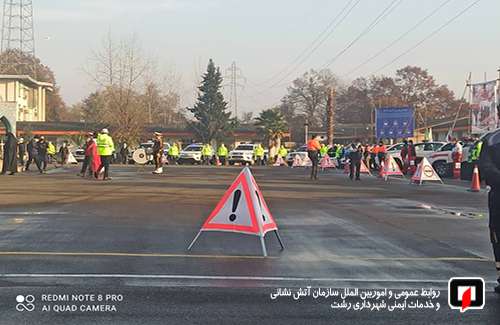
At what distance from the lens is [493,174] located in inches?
262

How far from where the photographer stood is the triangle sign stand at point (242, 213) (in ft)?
29.3

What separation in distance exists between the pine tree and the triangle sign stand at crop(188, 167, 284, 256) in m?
69.1

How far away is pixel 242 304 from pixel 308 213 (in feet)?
25.6

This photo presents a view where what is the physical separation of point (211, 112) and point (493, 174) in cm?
7324

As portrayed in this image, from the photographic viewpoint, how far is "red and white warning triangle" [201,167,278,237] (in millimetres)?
8945

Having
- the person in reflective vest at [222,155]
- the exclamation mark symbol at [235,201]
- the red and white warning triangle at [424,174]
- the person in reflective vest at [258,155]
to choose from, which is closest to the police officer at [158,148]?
the red and white warning triangle at [424,174]

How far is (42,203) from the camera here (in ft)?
49.2

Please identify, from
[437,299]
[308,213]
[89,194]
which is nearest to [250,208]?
[437,299]

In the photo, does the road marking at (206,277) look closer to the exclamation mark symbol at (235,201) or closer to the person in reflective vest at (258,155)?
the exclamation mark symbol at (235,201)

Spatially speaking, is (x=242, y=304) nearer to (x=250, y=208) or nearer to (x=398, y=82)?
(x=250, y=208)

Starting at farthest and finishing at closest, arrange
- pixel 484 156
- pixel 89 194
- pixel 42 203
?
1. pixel 89 194
2. pixel 42 203
3. pixel 484 156

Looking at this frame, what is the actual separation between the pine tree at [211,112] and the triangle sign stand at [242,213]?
6908 cm

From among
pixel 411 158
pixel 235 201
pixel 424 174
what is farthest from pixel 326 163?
pixel 235 201

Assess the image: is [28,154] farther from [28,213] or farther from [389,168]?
[28,213]
